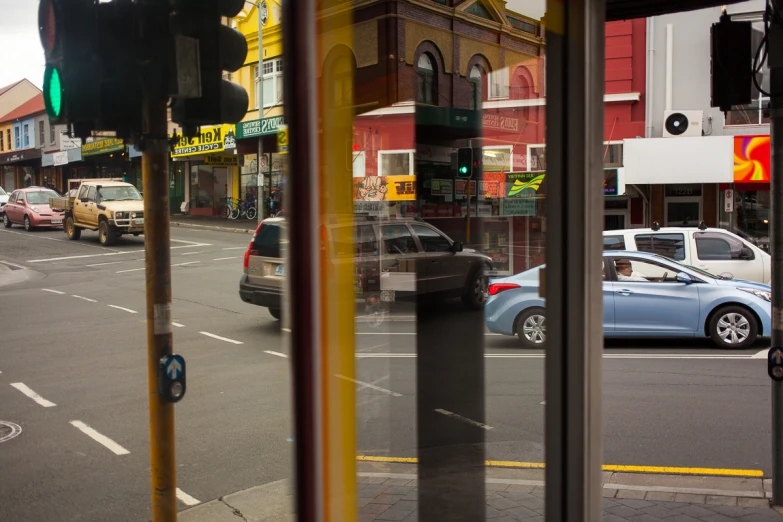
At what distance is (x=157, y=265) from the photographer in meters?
2.33

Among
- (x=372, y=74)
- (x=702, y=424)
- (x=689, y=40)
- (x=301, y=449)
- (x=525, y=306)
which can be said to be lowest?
(x=702, y=424)

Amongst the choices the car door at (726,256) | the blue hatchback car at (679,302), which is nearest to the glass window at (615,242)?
the car door at (726,256)

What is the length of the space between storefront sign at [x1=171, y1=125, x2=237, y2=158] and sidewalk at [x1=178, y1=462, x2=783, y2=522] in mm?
1184

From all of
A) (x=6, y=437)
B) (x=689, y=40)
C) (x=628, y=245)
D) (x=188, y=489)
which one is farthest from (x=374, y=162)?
(x=689, y=40)

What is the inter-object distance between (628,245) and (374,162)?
29.9 feet

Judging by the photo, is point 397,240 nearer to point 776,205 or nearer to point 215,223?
point 215,223

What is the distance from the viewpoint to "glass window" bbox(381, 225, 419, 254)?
2.26 meters

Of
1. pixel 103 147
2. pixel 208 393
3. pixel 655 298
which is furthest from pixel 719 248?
pixel 103 147

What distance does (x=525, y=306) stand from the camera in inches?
111

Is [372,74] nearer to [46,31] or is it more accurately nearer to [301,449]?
[46,31]

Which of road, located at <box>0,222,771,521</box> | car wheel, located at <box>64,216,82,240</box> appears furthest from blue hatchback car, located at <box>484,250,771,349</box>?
car wheel, located at <box>64,216,82,240</box>

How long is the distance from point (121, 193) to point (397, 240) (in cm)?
94

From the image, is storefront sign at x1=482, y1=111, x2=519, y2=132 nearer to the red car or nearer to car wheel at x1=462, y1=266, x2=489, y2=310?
car wheel at x1=462, y1=266, x2=489, y2=310

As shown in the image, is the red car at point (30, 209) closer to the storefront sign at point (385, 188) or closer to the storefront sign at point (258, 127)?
the storefront sign at point (258, 127)
